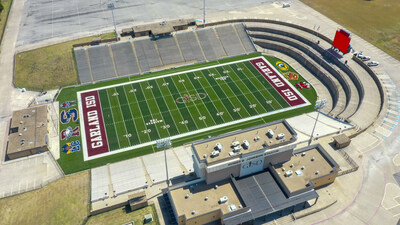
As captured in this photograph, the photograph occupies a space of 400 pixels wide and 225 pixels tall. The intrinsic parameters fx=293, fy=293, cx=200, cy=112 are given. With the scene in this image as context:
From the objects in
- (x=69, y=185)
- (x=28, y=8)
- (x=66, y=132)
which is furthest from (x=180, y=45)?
(x=28, y=8)

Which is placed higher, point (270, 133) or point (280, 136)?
point (270, 133)

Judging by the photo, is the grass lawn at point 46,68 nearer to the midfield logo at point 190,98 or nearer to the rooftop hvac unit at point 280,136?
the midfield logo at point 190,98

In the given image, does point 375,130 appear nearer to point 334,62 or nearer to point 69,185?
point 334,62

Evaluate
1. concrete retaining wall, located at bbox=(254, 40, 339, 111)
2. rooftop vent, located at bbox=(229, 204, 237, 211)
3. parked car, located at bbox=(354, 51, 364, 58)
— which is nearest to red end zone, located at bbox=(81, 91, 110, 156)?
rooftop vent, located at bbox=(229, 204, 237, 211)

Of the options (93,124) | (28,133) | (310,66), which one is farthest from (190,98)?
(28,133)

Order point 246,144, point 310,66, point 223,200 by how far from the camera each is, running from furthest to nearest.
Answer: point 310,66 < point 246,144 < point 223,200

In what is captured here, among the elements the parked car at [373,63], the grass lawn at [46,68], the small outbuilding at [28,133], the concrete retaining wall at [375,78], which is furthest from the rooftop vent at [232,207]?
the parked car at [373,63]

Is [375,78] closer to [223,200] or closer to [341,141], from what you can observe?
[341,141]

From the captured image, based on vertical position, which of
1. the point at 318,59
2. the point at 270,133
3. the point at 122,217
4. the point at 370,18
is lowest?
the point at 122,217
